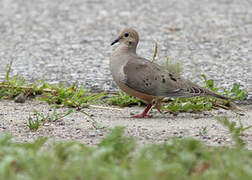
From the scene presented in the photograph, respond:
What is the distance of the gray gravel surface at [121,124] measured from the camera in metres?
4.22

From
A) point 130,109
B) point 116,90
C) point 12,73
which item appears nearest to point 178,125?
point 130,109

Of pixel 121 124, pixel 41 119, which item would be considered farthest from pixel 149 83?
pixel 41 119

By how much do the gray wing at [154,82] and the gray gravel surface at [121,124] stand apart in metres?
0.26

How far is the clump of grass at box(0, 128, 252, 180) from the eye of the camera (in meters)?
2.66

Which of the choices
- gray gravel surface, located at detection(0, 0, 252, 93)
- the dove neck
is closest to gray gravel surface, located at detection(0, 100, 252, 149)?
the dove neck

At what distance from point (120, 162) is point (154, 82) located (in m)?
2.12

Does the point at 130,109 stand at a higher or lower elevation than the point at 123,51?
lower

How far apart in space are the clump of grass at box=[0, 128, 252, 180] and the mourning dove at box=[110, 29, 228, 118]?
1747mm

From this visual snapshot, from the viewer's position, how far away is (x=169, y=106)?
17.2 feet

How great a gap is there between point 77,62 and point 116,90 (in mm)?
1307

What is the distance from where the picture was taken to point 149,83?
505 cm

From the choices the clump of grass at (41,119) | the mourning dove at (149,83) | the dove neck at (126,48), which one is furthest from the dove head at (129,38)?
the clump of grass at (41,119)

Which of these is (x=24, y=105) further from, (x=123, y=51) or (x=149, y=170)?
(x=149, y=170)

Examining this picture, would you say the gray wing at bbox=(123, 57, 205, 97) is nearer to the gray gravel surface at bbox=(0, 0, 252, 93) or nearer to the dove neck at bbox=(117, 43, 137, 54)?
the dove neck at bbox=(117, 43, 137, 54)
